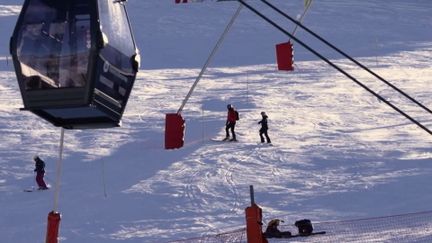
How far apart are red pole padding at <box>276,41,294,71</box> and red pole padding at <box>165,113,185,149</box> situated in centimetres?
798

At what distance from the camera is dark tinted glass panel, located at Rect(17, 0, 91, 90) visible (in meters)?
11.5

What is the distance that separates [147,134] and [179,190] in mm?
6276

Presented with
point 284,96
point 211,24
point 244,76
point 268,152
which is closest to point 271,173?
point 268,152

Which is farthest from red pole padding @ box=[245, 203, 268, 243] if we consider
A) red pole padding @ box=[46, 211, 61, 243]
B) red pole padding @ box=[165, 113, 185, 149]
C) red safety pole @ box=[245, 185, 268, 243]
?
red pole padding @ box=[165, 113, 185, 149]

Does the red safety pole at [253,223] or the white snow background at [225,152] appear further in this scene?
the white snow background at [225,152]

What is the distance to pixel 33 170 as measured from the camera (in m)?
29.0

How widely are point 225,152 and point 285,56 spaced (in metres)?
10.8

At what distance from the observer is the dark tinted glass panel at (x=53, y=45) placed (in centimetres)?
1146

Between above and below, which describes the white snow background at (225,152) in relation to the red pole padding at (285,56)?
below

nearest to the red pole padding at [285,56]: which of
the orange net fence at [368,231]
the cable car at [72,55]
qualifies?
the orange net fence at [368,231]

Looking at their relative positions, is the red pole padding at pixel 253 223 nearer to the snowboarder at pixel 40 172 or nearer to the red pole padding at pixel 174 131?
the snowboarder at pixel 40 172

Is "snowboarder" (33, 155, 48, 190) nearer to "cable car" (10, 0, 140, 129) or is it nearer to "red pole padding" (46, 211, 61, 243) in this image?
"red pole padding" (46, 211, 61, 243)

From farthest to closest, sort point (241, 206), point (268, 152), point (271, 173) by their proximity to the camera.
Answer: point (268, 152) → point (271, 173) → point (241, 206)

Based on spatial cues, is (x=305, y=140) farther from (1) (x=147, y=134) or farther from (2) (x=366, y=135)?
(1) (x=147, y=134)
